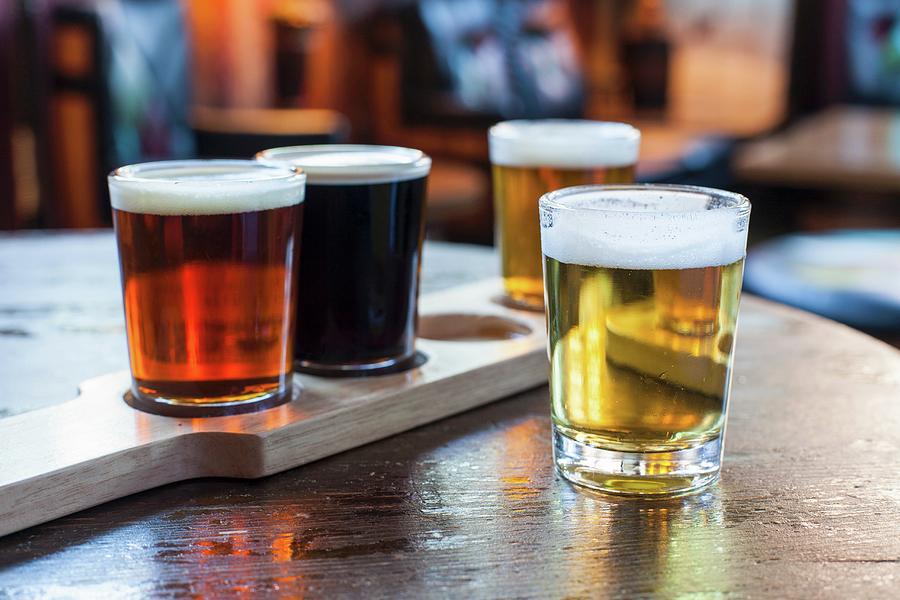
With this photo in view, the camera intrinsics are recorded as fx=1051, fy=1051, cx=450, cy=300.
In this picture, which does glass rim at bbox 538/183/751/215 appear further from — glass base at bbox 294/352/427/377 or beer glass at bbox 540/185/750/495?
glass base at bbox 294/352/427/377

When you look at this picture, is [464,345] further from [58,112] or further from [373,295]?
[58,112]

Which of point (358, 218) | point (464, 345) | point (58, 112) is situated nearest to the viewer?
point (358, 218)

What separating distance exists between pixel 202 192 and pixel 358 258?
0.17 m

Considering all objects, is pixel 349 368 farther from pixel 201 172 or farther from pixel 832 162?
pixel 832 162

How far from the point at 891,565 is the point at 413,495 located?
0.30 m

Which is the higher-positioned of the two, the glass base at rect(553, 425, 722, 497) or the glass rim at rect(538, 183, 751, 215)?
the glass rim at rect(538, 183, 751, 215)

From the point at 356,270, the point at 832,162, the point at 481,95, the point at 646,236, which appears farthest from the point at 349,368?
the point at 481,95

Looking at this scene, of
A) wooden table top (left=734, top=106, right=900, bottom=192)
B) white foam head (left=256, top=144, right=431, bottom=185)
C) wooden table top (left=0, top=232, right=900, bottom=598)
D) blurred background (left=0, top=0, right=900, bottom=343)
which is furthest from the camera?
blurred background (left=0, top=0, right=900, bottom=343)

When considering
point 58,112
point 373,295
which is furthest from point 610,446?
point 58,112

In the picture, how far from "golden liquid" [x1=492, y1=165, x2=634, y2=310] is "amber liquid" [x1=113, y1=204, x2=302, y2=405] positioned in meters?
0.40

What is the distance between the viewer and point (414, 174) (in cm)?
88

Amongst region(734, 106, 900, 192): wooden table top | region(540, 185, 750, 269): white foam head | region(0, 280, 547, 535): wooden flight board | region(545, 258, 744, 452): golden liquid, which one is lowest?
region(734, 106, 900, 192): wooden table top

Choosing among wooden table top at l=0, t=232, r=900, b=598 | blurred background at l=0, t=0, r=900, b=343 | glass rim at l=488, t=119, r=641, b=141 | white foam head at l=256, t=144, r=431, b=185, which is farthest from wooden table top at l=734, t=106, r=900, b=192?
white foam head at l=256, t=144, r=431, b=185

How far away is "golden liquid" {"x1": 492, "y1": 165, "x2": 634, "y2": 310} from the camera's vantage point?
43.9 inches
